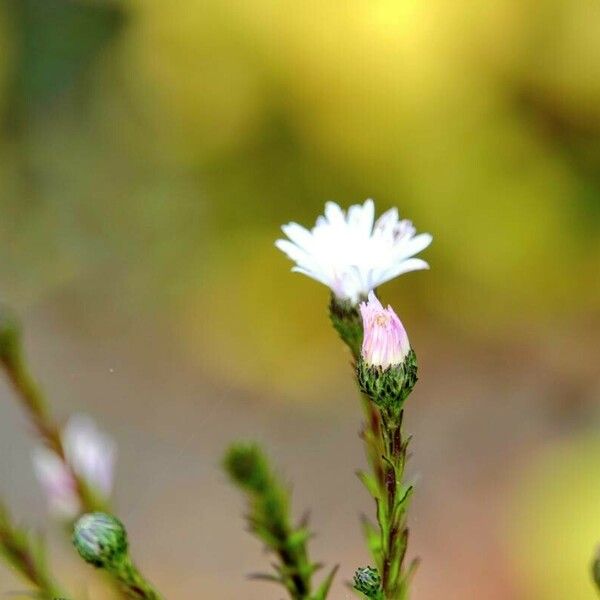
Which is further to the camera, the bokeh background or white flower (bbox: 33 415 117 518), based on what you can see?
the bokeh background

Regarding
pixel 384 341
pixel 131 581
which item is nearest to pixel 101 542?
pixel 131 581

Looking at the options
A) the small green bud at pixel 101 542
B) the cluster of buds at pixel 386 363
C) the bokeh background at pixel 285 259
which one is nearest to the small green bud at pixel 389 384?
the cluster of buds at pixel 386 363

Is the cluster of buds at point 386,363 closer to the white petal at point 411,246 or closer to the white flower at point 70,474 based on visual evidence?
the white petal at point 411,246

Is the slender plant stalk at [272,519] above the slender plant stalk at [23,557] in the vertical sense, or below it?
above

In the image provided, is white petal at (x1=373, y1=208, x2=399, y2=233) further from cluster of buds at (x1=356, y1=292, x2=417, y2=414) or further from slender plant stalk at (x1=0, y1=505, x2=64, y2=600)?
slender plant stalk at (x1=0, y1=505, x2=64, y2=600)

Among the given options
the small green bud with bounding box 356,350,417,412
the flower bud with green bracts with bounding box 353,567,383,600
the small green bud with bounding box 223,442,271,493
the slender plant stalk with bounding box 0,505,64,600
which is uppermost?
the small green bud with bounding box 356,350,417,412

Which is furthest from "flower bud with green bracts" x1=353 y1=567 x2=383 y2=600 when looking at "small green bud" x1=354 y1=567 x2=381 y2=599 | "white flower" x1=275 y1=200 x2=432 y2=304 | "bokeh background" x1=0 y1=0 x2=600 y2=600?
"bokeh background" x1=0 y1=0 x2=600 y2=600

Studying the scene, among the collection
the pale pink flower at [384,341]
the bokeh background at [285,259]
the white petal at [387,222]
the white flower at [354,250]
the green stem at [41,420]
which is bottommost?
the green stem at [41,420]
